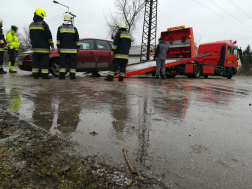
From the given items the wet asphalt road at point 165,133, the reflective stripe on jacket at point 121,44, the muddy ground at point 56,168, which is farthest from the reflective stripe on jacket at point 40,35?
the muddy ground at point 56,168

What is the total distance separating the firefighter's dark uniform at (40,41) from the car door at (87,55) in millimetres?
1587

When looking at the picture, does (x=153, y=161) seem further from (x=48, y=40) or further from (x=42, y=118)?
(x=48, y=40)

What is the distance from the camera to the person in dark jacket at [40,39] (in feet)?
22.2

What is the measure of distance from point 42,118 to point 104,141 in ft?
3.23

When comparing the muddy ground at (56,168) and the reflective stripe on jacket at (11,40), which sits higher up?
the reflective stripe on jacket at (11,40)

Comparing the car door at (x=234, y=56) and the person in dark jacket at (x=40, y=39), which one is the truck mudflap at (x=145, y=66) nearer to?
the person in dark jacket at (x=40, y=39)

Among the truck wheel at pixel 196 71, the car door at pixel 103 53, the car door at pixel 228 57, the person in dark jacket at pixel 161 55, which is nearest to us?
the car door at pixel 103 53

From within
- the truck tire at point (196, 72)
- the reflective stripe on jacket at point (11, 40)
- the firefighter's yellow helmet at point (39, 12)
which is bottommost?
the truck tire at point (196, 72)

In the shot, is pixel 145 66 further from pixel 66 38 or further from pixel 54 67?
pixel 66 38

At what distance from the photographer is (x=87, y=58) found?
859 cm

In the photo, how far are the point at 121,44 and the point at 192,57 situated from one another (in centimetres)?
574

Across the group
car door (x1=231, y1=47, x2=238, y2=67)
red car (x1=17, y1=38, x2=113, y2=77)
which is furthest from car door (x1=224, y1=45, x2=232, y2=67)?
red car (x1=17, y1=38, x2=113, y2=77)

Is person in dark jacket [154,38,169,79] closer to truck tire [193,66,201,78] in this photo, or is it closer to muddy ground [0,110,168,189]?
truck tire [193,66,201,78]

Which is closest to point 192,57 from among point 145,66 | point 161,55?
point 161,55
